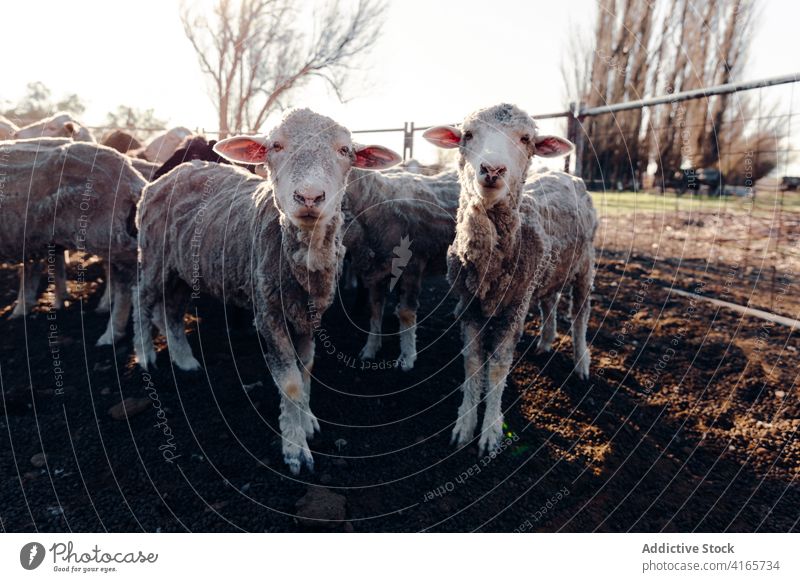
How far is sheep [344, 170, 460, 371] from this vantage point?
19.3 ft

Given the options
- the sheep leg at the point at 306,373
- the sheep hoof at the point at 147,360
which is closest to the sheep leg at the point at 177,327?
Answer: the sheep hoof at the point at 147,360

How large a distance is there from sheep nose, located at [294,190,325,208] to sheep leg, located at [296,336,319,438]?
143 centimetres

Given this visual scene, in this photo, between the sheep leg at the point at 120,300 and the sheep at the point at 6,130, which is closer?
the sheep leg at the point at 120,300

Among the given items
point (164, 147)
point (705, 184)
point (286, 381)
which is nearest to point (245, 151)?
point (286, 381)

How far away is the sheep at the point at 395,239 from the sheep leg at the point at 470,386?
4.20ft

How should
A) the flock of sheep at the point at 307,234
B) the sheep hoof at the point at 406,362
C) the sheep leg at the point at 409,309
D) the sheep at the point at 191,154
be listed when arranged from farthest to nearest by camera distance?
the sheep at the point at 191,154
the sheep leg at the point at 409,309
the sheep hoof at the point at 406,362
the flock of sheep at the point at 307,234

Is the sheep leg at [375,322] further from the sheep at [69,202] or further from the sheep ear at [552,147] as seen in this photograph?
the sheep at [69,202]

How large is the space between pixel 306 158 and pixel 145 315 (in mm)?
3179

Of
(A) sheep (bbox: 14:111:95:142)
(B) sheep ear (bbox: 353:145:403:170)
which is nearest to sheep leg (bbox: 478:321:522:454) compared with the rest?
(B) sheep ear (bbox: 353:145:403:170)

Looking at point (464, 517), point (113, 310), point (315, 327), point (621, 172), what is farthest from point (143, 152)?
point (621, 172)

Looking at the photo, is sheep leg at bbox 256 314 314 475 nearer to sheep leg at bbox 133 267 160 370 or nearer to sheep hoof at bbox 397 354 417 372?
sheep hoof at bbox 397 354 417 372

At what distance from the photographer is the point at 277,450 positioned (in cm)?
434

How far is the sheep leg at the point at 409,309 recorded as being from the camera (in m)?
5.97

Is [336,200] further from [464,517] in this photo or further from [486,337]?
[464,517]
